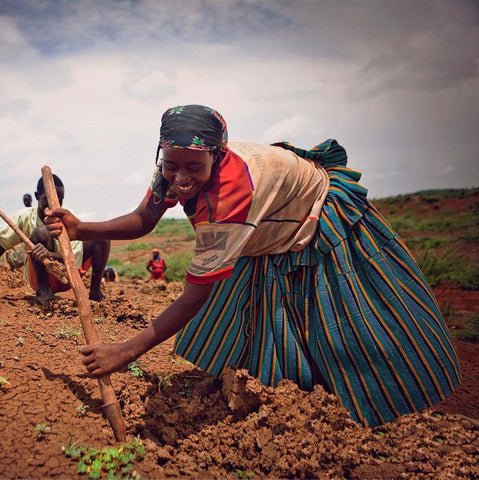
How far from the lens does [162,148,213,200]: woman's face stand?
5.14 feet

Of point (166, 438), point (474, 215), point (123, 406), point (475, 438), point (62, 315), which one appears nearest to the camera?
point (166, 438)

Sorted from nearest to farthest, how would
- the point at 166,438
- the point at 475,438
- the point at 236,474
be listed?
the point at 236,474, the point at 166,438, the point at 475,438

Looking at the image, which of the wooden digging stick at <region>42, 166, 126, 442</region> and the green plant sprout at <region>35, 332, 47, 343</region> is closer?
the wooden digging stick at <region>42, 166, 126, 442</region>

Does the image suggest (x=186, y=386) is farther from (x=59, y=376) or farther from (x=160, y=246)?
(x=160, y=246)

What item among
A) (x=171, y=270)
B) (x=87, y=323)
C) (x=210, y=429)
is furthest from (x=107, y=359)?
(x=171, y=270)

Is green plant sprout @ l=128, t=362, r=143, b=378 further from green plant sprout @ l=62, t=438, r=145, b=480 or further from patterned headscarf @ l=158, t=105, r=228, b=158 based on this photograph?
patterned headscarf @ l=158, t=105, r=228, b=158

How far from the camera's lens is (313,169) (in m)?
2.01

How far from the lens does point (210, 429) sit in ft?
6.43

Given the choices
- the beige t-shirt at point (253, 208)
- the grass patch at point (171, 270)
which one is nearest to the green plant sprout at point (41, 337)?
the beige t-shirt at point (253, 208)

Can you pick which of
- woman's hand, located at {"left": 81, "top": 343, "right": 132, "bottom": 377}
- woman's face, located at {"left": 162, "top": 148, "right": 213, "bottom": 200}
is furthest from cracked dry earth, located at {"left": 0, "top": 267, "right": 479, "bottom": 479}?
woman's face, located at {"left": 162, "top": 148, "right": 213, "bottom": 200}

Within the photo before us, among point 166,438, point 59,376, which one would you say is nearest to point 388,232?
point 166,438

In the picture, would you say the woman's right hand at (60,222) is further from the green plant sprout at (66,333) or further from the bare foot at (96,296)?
the bare foot at (96,296)

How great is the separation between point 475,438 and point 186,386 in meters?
1.55

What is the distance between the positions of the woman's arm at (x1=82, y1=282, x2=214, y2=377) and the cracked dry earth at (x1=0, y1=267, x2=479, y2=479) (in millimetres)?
344
